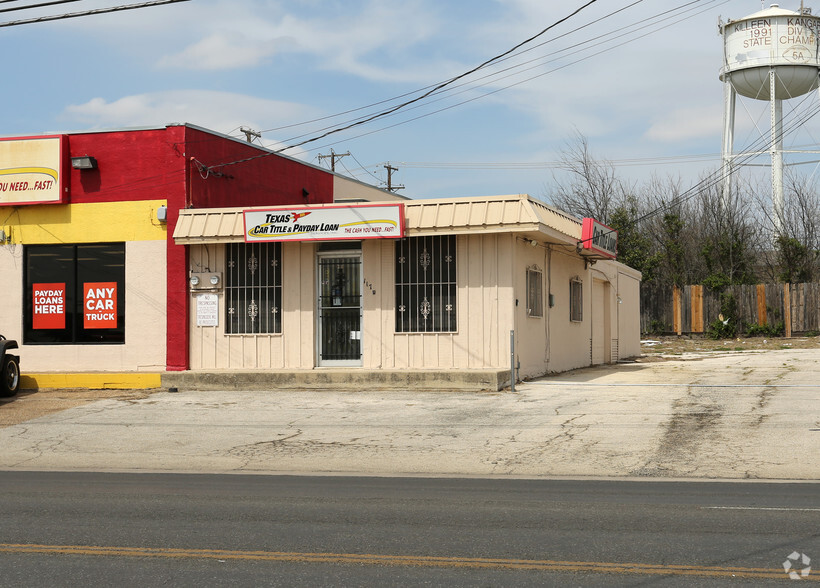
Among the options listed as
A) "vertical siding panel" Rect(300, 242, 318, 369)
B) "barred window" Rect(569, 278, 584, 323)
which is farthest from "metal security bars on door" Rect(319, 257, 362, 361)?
"barred window" Rect(569, 278, 584, 323)

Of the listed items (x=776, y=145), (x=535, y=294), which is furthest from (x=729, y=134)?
(x=535, y=294)

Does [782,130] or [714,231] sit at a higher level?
[782,130]

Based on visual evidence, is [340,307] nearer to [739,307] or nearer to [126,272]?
[126,272]

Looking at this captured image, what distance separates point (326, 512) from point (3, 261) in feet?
53.4

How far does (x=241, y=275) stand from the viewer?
20.5 metres

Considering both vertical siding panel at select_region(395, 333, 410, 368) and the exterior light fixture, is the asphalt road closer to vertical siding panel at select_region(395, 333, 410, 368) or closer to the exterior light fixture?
vertical siding panel at select_region(395, 333, 410, 368)

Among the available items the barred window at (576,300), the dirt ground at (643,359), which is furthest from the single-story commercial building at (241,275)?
the barred window at (576,300)

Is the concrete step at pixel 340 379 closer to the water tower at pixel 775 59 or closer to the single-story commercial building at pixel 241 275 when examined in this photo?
the single-story commercial building at pixel 241 275

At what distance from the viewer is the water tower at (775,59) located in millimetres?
40750

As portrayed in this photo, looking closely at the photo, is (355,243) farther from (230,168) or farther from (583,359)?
(583,359)

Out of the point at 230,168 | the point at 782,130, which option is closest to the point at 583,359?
the point at 230,168

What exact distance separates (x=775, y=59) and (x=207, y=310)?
31.0m

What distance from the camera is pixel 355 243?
1992cm

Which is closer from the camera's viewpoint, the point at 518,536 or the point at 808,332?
the point at 518,536
